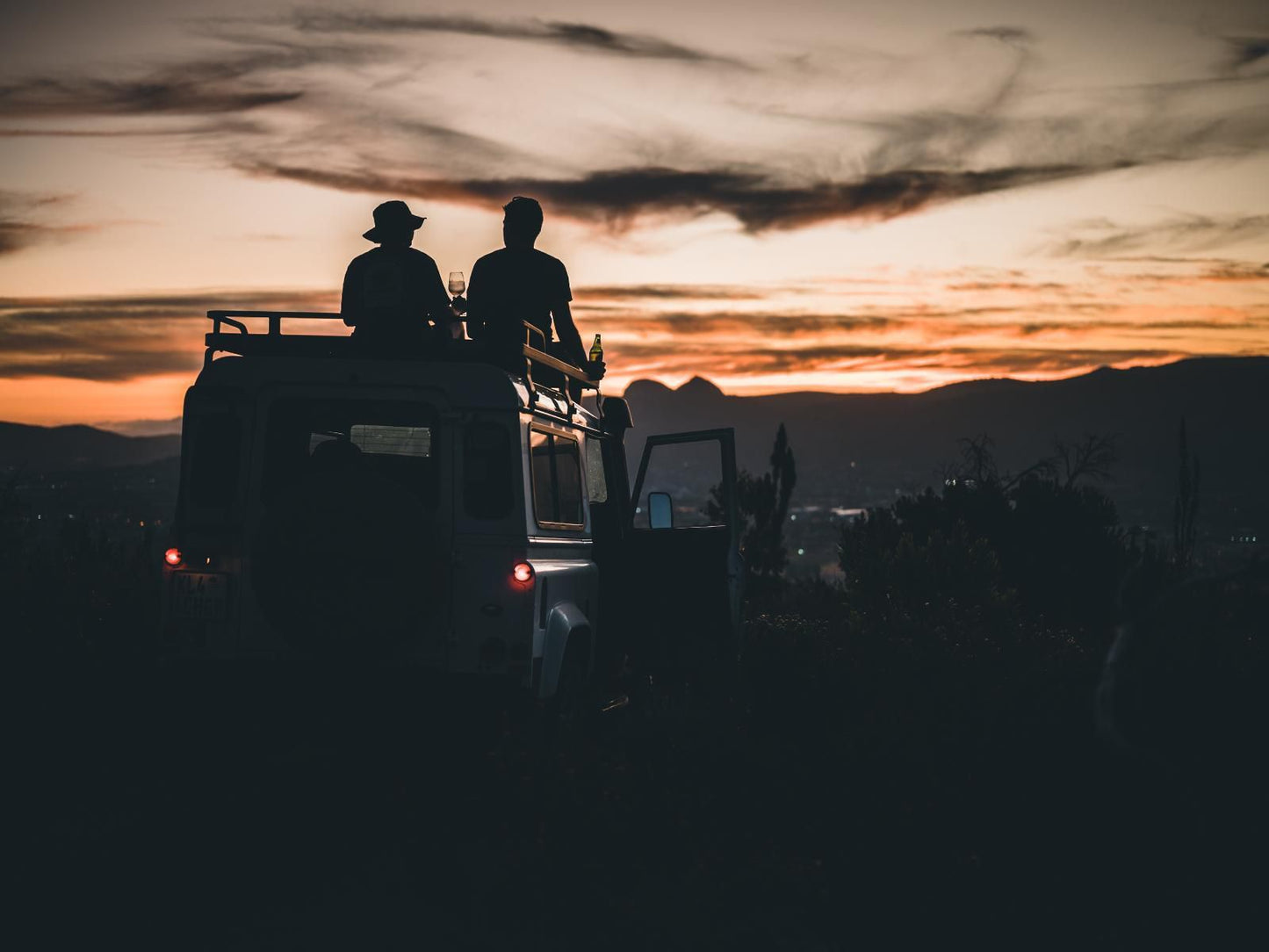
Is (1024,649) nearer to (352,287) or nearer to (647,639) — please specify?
(647,639)

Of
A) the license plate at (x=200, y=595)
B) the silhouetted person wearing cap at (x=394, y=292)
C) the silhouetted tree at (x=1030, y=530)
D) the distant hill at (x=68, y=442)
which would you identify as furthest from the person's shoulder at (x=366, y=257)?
the distant hill at (x=68, y=442)

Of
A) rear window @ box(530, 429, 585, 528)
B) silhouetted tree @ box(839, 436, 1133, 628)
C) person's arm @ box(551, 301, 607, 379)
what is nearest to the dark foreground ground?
rear window @ box(530, 429, 585, 528)

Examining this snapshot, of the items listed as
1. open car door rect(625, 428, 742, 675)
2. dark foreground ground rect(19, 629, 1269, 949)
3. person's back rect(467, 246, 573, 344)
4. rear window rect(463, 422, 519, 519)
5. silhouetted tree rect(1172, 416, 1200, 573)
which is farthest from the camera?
silhouetted tree rect(1172, 416, 1200, 573)

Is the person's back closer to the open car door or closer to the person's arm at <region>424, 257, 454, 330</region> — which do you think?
the person's arm at <region>424, 257, 454, 330</region>

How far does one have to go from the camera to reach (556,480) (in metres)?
8.07

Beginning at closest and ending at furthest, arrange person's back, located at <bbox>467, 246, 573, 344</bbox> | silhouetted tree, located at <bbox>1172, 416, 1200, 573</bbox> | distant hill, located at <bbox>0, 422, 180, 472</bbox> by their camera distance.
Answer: person's back, located at <bbox>467, 246, 573, 344</bbox> → silhouetted tree, located at <bbox>1172, 416, 1200, 573</bbox> → distant hill, located at <bbox>0, 422, 180, 472</bbox>

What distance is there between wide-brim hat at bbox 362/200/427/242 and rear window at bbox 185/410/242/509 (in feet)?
5.51

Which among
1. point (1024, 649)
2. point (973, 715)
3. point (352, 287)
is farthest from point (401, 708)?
point (1024, 649)

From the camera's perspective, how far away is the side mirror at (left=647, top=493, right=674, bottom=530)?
9383 millimetres

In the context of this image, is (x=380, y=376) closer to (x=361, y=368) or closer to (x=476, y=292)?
(x=361, y=368)

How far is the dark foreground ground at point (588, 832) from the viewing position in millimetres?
5355

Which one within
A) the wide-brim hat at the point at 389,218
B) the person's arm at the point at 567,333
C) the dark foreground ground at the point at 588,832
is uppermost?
the wide-brim hat at the point at 389,218

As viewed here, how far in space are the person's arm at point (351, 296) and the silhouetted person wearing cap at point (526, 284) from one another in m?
1.11

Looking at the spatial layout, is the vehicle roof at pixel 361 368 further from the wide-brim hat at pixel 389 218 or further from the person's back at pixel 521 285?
the person's back at pixel 521 285
